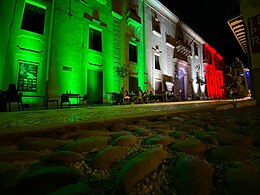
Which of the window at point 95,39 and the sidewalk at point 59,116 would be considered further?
the window at point 95,39

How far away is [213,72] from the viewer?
29547mm

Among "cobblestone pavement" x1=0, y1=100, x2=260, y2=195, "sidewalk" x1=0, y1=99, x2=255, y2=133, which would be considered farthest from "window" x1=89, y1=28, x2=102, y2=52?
"cobblestone pavement" x1=0, y1=100, x2=260, y2=195

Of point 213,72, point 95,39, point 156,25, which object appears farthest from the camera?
point 213,72

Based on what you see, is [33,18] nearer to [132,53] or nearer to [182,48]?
[132,53]

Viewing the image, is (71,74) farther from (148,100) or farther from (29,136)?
(29,136)

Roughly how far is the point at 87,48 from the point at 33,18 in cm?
320

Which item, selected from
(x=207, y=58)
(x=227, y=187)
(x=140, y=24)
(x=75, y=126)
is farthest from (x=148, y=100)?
(x=207, y=58)

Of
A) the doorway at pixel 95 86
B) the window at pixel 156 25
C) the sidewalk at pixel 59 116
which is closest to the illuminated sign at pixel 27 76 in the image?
the doorway at pixel 95 86

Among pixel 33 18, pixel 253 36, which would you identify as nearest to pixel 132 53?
pixel 33 18

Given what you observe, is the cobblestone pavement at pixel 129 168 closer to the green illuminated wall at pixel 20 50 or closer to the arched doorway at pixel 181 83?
the green illuminated wall at pixel 20 50

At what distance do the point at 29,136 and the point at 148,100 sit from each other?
38.1ft

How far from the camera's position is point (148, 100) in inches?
499

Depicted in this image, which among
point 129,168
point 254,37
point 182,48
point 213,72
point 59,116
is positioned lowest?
point 129,168

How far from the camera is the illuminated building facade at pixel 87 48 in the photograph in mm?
7793
